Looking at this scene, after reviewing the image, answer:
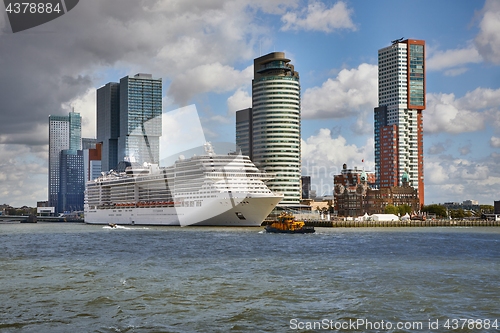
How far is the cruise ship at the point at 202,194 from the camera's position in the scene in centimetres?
10653

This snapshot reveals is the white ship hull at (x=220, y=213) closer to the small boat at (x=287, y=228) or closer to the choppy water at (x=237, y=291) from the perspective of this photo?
the small boat at (x=287, y=228)

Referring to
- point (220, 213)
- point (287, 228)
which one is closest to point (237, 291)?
point (287, 228)

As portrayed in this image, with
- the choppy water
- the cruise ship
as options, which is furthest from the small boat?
the choppy water

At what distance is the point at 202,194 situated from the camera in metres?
110

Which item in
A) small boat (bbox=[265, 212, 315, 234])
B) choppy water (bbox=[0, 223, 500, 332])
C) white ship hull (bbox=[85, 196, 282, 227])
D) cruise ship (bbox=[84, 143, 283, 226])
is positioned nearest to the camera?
choppy water (bbox=[0, 223, 500, 332])

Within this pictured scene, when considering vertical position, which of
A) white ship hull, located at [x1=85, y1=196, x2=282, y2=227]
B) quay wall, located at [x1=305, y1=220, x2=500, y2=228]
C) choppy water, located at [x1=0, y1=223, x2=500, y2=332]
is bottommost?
quay wall, located at [x1=305, y1=220, x2=500, y2=228]

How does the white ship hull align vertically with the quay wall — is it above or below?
above

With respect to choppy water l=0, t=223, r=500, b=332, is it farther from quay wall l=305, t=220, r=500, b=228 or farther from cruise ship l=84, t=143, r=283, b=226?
quay wall l=305, t=220, r=500, b=228

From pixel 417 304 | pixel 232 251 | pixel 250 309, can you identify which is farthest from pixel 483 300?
pixel 232 251

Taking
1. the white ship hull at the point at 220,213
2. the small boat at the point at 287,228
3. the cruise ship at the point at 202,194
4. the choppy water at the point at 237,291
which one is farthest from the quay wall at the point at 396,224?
the choppy water at the point at 237,291

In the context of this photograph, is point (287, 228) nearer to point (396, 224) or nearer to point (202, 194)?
point (202, 194)

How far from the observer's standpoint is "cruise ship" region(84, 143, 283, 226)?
10653cm

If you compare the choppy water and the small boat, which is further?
the small boat

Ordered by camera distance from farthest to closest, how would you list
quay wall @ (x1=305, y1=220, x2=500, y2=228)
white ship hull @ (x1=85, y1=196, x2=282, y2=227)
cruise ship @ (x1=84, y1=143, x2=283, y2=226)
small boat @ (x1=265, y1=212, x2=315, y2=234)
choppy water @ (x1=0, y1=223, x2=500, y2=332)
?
quay wall @ (x1=305, y1=220, x2=500, y2=228) → cruise ship @ (x1=84, y1=143, x2=283, y2=226) → white ship hull @ (x1=85, y1=196, x2=282, y2=227) → small boat @ (x1=265, y1=212, x2=315, y2=234) → choppy water @ (x1=0, y1=223, x2=500, y2=332)
